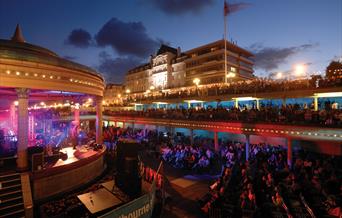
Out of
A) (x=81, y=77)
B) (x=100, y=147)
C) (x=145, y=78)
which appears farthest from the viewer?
(x=145, y=78)

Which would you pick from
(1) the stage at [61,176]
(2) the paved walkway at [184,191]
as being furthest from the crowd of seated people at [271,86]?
(1) the stage at [61,176]

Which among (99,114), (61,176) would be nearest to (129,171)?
(61,176)

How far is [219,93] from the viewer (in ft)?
83.5

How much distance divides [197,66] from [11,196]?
1915 inches

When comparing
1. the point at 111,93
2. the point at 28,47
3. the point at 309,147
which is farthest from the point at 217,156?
the point at 111,93

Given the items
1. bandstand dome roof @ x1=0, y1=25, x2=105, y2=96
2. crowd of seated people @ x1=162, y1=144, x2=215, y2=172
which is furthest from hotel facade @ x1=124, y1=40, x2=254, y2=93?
bandstand dome roof @ x1=0, y1=25, x2=105, y2=96

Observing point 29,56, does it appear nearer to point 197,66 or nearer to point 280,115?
point 280,115

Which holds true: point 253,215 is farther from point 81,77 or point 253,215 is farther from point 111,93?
point 111,93

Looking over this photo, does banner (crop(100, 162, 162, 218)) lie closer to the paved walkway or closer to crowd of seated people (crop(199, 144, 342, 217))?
crowd of seated people (crop(199, 144, 342, 217))

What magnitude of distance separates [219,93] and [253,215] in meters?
19.1

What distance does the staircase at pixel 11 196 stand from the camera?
745cm

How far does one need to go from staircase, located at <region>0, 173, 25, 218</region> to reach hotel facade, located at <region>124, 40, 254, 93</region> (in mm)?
40108

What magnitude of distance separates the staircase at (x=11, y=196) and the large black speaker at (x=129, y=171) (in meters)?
3.86

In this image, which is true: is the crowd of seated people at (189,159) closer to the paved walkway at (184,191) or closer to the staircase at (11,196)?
the paved walkway at (184,191)
